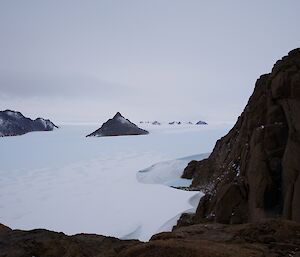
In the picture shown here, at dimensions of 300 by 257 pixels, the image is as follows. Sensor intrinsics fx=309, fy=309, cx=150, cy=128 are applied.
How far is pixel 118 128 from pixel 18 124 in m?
36.0

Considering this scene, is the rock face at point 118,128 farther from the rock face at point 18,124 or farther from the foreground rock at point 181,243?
the foreground rock at point 181,243

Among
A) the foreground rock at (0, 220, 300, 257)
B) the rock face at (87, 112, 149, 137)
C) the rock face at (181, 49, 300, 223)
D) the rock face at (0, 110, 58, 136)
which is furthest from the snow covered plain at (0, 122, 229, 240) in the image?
the rock face at (0, 110, 58, 136)

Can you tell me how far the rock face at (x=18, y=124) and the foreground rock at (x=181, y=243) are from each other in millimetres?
97765

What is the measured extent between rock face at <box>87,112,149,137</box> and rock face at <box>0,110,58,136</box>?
28.1 metres

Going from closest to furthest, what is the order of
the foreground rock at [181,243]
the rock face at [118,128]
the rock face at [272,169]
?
the foreground rock at [181,243], the rock face at [272,169], the rock face at [118,128]

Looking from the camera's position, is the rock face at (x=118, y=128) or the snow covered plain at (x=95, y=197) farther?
the rock face at (x=118, y=128)

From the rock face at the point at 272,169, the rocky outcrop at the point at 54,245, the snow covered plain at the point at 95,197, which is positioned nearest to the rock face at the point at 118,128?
the snow covered plain at the point at 95,197

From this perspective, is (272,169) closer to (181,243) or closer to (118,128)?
(181,243)

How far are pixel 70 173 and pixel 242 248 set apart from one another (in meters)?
28.2

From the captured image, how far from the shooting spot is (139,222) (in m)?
14.7

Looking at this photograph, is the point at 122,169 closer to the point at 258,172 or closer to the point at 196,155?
the point at 196,155

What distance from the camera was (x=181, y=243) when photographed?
410cm

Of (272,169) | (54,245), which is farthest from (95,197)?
(54,245)

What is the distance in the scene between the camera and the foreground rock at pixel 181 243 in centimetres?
387
